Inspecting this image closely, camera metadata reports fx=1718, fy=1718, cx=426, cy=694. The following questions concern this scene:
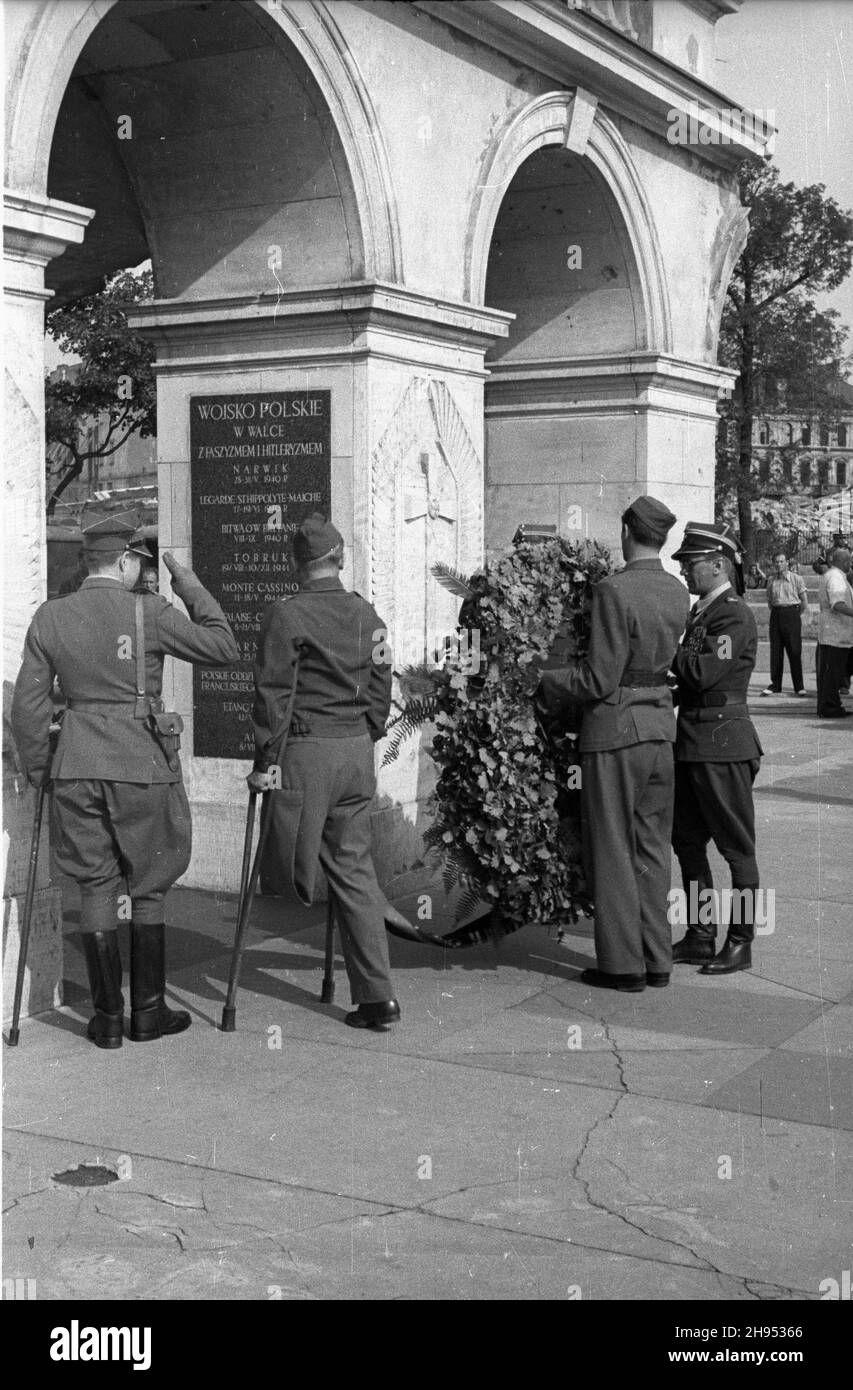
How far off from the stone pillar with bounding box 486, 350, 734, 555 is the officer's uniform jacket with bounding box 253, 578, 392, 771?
17.1ft

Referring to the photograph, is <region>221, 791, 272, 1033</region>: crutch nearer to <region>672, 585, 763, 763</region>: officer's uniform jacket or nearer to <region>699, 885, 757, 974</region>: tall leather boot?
<region>672, 585, 763, 763</region>: officer's uniform jacket

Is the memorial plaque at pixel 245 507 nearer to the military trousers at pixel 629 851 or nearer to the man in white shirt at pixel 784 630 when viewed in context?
the military trousers at pixel 629 851

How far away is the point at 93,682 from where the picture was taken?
573 centimetres

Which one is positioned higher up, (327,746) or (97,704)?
(97,704)

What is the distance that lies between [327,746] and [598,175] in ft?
18.7

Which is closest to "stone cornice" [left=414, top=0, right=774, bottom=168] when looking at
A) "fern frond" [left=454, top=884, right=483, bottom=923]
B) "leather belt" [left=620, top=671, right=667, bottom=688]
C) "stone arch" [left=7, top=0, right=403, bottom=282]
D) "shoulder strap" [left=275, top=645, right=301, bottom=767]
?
"stone arch" [left=7, top=0, right=403, bottom=282]

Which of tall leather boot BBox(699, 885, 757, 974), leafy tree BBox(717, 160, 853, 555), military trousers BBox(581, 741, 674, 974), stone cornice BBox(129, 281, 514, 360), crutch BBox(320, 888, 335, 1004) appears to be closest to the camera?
crutch BBox(320, 888, 335, 1004)

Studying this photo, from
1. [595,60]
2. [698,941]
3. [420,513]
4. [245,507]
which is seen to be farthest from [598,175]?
[698,941]

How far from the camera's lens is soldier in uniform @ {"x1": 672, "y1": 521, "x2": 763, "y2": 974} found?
22.2 feet

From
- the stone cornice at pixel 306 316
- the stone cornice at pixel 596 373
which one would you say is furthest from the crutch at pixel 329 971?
the stone cornice at pixel 596 373

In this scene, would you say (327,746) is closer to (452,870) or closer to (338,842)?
(338,842)

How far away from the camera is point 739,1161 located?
4.75m

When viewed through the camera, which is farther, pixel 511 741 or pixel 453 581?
pixel 453 581

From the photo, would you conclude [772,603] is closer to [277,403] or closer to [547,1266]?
[277,403]
